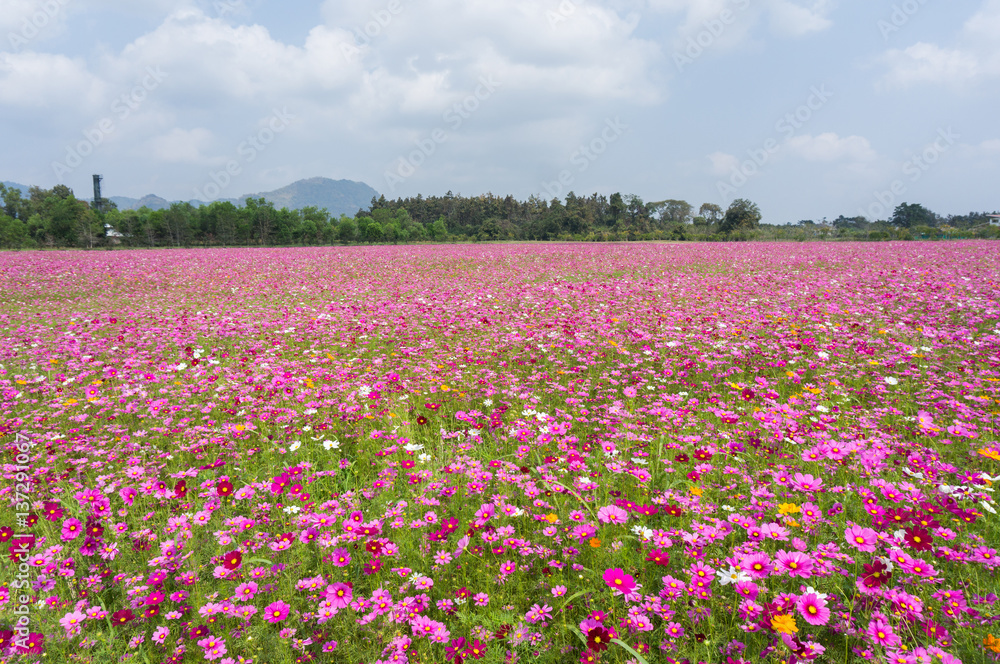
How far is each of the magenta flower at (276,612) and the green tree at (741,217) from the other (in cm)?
7407

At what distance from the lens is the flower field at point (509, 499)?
1825 mm

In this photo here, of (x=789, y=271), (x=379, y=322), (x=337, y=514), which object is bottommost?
(x=337, y=514)

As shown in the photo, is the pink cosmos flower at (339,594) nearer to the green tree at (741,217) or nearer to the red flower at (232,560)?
the red flower at (232,560)

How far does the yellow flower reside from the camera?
1508 mm

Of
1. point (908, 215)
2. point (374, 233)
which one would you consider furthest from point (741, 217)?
point (374, 233)

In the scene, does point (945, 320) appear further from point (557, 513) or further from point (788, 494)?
point (557, 513)

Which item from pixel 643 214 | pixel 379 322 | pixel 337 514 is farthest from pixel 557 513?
pixel 643 214

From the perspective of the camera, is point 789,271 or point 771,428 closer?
point 771,428

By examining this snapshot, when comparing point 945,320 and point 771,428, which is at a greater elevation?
point 945,320

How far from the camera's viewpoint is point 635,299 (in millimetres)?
9344

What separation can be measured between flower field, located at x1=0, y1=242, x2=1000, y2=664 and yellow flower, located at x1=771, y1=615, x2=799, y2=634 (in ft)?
0.03

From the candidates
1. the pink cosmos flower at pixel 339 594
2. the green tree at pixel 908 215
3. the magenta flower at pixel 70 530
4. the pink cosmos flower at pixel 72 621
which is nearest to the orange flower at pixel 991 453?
the pink cosmos flower at pixel 339 594

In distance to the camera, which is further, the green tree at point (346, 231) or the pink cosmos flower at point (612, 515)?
the green tree at point (346, 231)

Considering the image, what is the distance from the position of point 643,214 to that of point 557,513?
8935cm
